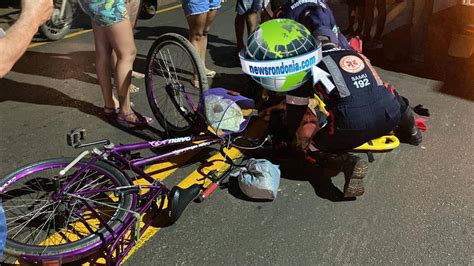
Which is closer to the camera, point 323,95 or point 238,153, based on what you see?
point 323,95

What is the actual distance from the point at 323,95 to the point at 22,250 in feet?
6.78

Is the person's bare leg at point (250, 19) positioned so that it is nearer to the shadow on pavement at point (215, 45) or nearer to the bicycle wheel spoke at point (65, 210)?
the shadow on pavement at point (215, 45)

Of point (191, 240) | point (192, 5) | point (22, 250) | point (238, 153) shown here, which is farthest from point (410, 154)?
point (22, 250)

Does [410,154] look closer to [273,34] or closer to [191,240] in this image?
[273,34]

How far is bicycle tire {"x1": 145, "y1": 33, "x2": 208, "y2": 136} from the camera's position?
139 inches

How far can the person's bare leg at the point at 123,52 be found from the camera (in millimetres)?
3484

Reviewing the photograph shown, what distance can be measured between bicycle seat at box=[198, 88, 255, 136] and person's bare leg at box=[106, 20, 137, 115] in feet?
2.42

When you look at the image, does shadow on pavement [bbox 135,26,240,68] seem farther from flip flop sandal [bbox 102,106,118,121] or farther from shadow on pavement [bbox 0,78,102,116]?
flip flop sandal [bbox 102,106,118,121]

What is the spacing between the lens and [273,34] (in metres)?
3.05

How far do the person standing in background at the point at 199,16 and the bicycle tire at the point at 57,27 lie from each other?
2.67m

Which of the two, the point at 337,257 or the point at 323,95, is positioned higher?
the point at 323,95

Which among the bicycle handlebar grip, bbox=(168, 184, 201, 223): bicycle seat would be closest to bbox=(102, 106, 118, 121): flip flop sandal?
the bicycle handlebar grip

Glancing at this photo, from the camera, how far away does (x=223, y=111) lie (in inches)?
129

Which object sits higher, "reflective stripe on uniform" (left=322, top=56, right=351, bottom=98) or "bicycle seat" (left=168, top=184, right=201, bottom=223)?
"reflective stripe on uniform" (left=322, top=56, right=351, bottom=98)
